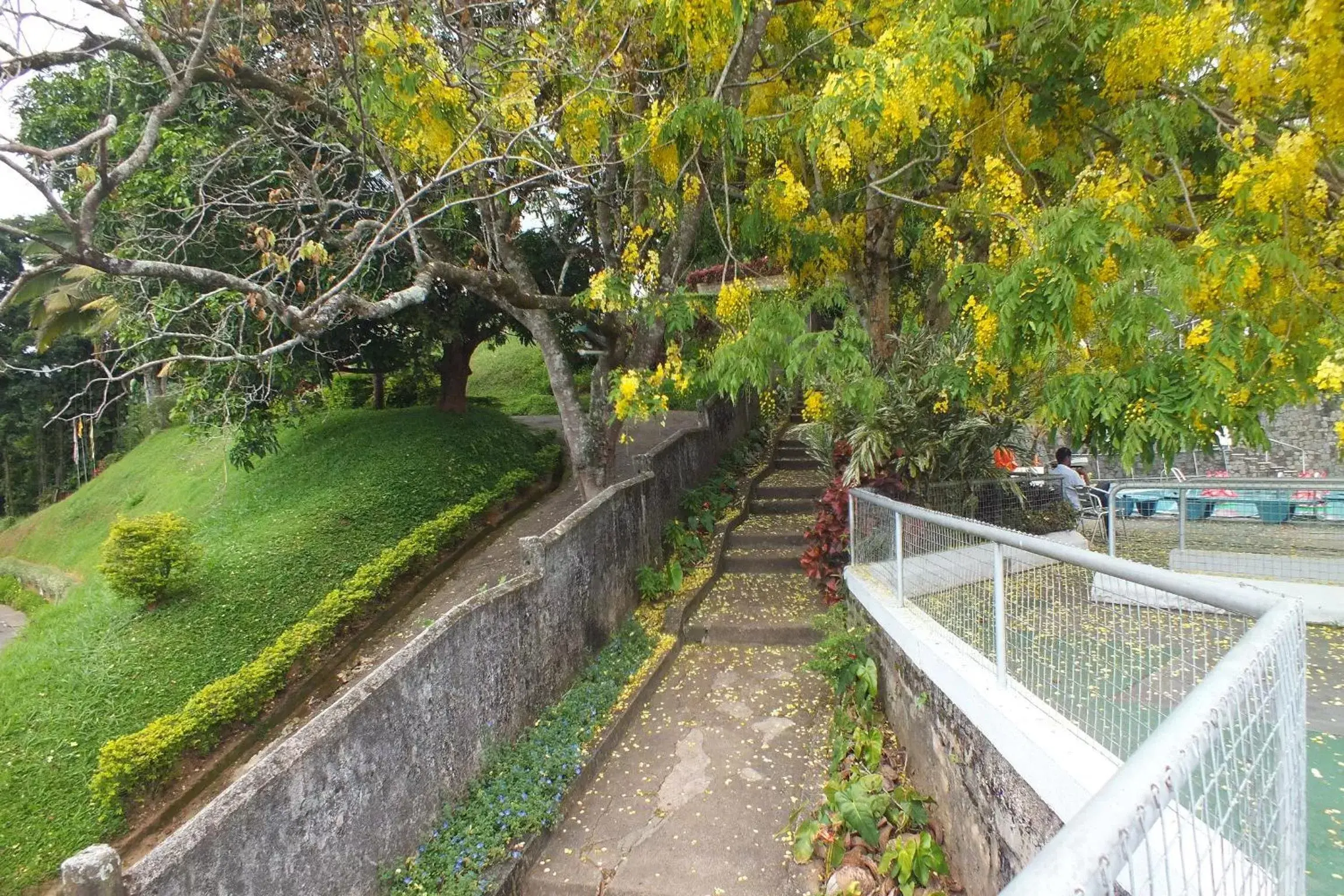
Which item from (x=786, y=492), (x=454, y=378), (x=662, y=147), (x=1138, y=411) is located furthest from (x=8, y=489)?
(x=1138, y=411)

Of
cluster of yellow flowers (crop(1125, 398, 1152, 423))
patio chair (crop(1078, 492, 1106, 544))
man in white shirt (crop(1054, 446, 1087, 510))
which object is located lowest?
patio chair (crop(1078, 492, 1106, 544))

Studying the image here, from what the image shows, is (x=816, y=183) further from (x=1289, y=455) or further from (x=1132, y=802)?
(x=1289, y=455)

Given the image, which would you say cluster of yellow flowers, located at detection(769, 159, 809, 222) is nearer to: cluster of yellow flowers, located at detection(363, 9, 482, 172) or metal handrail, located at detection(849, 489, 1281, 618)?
cluster of yellow flowers, located at detection(363, 9, 482, 172)

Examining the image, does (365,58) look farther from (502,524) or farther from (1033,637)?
(1033,637)

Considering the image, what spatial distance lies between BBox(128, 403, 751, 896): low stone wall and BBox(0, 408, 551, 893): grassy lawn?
2.74 metres

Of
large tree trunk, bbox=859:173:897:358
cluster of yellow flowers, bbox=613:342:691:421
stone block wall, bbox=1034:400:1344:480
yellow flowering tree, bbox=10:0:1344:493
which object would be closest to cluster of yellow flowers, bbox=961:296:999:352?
yellow flowering tree, bbox=10:0:1344:493

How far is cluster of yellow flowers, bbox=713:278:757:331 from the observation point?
614cm

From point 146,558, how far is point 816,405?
6.80 metres

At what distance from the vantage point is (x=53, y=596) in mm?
12289

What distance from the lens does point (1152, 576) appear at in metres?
1.90

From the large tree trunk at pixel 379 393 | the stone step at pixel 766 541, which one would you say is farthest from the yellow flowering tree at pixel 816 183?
the large tree trunk at pixel 379 393

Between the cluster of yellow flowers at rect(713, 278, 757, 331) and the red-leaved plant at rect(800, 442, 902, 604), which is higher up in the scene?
the cluster of yellow flowers at rect(713, 278, 757, 331)

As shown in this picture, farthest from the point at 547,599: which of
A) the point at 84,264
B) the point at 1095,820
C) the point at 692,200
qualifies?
the point at 1095,820

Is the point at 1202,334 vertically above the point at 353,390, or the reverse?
the point at 353,390
